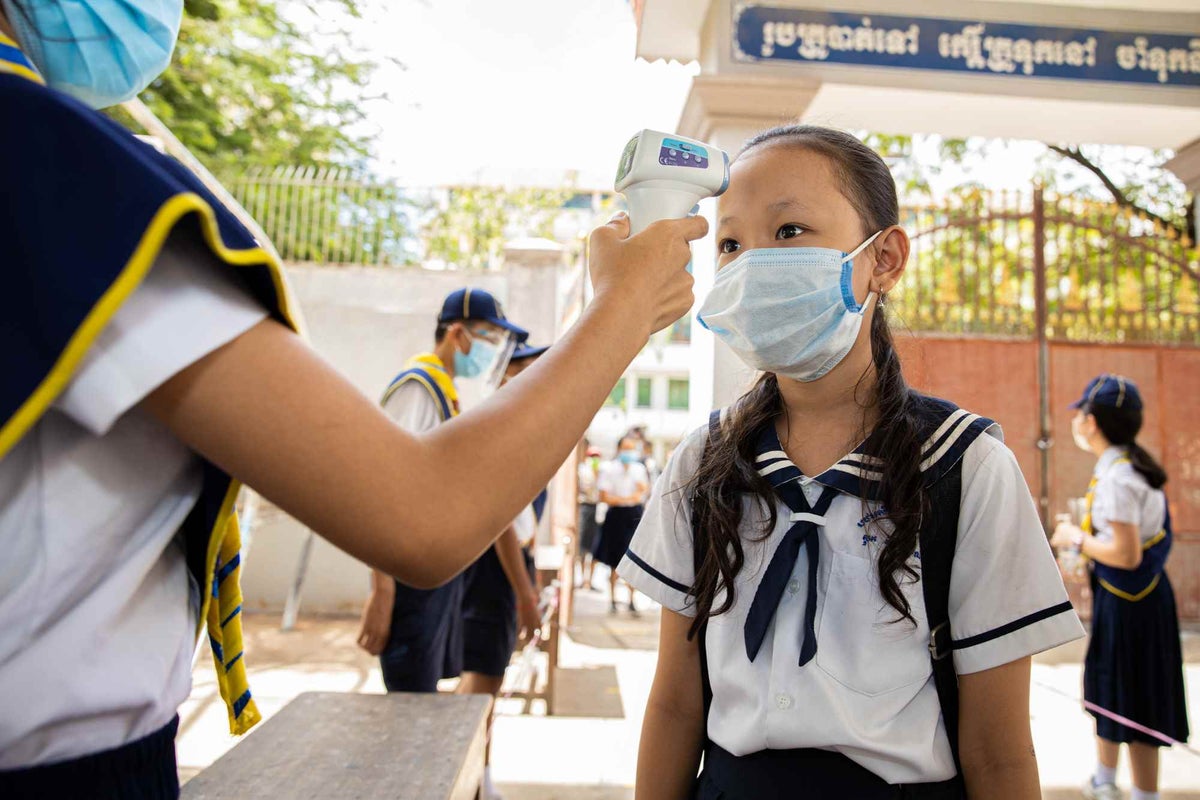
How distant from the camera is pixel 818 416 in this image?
4.73ft

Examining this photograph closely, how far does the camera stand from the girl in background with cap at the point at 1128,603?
340 cm

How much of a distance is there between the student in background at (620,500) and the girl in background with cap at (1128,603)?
14.6 ft

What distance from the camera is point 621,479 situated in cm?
876

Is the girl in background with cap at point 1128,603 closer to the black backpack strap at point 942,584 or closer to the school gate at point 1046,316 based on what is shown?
the school gate at point 1046,316

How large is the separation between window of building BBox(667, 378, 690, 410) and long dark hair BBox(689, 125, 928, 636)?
1064 inches

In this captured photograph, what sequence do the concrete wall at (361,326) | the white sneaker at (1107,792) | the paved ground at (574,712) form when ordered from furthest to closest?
the concrete wall at (361,326)
the paved ground at (574,712)
the white sneaker at (1107,792)

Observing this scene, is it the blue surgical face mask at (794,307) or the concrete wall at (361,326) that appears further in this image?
the concrete wall at (361,326)

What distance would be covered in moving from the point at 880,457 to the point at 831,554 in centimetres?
17

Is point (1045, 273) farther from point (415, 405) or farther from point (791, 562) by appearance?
point (791, 562)

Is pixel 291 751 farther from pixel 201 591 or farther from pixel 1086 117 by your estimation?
pixel 1086 117

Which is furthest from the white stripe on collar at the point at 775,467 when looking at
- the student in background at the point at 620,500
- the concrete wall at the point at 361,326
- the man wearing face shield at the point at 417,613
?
the student in background at the point at 620,500

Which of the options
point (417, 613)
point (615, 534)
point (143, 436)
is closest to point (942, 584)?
point (143, 436)

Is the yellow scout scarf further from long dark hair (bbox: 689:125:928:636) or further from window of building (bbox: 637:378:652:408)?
window of building (bbox: 637:378:652:408)

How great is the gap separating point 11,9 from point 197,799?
1.26 meters
